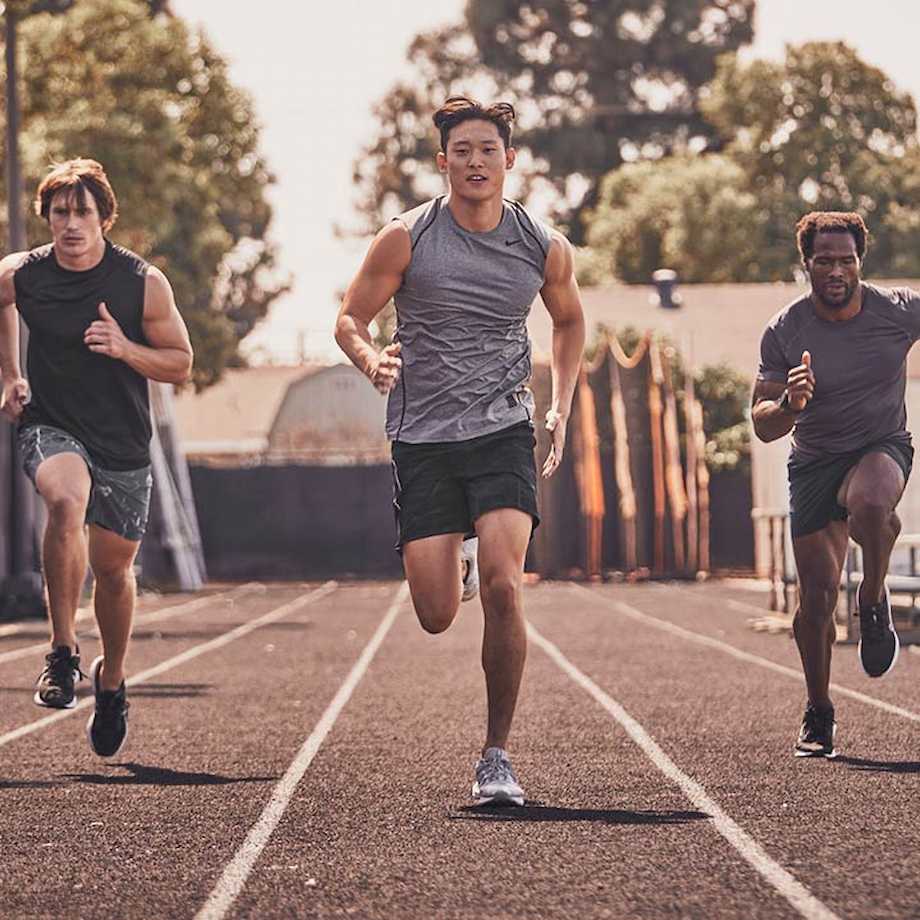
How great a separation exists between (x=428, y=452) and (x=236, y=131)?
31936 mm

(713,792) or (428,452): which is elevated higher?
(428,452)

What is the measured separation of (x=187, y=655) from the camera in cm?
1590

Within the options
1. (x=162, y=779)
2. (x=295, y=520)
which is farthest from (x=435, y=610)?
(x=295, y=520)

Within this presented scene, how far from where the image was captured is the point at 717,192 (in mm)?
54562

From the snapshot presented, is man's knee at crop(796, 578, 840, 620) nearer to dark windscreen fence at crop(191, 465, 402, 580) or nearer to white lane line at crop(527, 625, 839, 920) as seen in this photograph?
white lane line at crop(527, 625, 839, 920)

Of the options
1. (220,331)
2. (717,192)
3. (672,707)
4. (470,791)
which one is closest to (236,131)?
(220,331)

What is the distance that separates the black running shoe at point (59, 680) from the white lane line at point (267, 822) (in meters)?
0.85

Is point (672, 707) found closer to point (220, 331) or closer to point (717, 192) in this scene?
point (220, 331)

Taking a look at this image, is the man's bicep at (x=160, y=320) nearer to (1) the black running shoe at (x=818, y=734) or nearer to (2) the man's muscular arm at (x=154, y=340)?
(2) the man's muscular arm at (x=154, y=340)

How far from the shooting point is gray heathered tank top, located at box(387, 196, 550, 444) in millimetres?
7273

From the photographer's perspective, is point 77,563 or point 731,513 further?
point 731,513

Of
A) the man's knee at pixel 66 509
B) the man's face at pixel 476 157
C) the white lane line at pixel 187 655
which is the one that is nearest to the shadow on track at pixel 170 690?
the white lane line at pixel 187 655

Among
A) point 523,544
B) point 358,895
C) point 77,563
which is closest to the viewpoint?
point 358,895

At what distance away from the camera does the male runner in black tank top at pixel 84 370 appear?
321 inches
